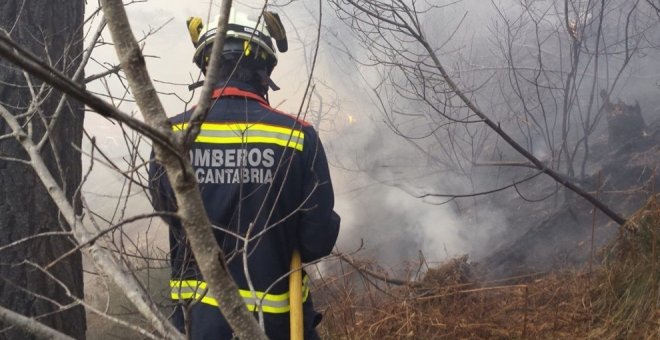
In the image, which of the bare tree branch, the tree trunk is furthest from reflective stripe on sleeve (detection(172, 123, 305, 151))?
the bare tree branch

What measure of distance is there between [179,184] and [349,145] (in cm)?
978

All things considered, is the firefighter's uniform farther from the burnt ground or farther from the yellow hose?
the burnt ground

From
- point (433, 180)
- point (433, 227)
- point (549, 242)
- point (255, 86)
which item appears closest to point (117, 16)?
point (255, 86)

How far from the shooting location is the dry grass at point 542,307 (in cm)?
302

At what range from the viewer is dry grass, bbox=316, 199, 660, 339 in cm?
302

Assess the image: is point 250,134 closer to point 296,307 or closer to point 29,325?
point 296,307

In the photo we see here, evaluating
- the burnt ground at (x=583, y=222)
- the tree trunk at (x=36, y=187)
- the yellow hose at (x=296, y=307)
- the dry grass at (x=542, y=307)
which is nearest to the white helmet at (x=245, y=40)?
the tree trunk at (x=36, y=187)

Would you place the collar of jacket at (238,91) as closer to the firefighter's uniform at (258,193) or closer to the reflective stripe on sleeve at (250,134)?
the firefighter's uniform at (258,193)

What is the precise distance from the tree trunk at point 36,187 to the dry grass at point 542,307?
1.63 metres

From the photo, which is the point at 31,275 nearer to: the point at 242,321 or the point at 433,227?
the point at 242,321

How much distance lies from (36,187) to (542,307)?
307cm

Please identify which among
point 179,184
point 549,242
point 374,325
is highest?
point 179,184

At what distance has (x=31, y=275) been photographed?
2.61m

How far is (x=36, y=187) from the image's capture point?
2660 millimetres
